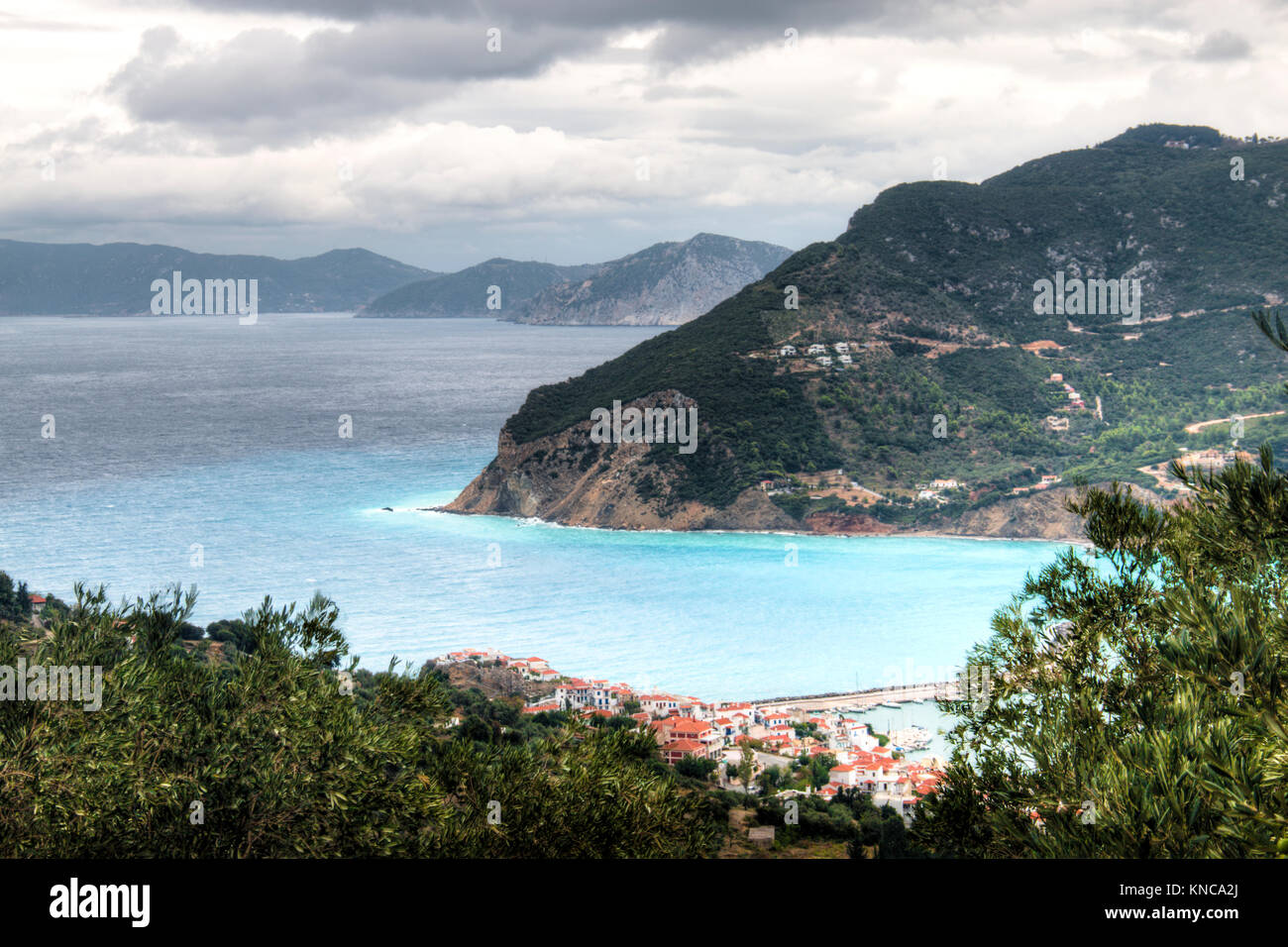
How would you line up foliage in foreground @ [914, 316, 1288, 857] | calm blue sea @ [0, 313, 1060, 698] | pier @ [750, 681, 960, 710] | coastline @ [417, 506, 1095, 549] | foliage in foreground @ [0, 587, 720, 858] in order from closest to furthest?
A: foliage in foreground @ [914, 316, 1288, 857] → foliage in foreground @ [0, 587, 720, 858] → pier @ [750, 681, 960, 710] → calm blue sea @ [0, 313, 1060, 698] → coastline @ [417, 506, 1095, 549]

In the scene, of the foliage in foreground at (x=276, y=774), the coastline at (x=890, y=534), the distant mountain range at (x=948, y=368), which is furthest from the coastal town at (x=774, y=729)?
the distant mountain range at (x=948, y=368)

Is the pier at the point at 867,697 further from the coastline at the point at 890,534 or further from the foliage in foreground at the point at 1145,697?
the foliage in foreground at the point at 1145,697

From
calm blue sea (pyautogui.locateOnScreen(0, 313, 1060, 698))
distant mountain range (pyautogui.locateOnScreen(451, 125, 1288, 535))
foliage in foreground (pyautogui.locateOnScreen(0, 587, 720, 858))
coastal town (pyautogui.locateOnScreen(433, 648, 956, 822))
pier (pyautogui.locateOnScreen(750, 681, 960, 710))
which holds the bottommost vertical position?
pier (pyautogui.locateOnScreen(750, 681, 960, 710))

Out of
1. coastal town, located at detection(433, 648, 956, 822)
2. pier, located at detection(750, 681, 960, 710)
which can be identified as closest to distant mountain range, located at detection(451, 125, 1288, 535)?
pier, located at detection(750, 681, 960, 710)

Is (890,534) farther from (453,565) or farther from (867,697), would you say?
(453,565)

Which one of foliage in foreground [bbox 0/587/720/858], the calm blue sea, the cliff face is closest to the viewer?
foliage in foreground [bbox 0/587/720/858]

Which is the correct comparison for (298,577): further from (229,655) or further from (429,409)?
(429,409)

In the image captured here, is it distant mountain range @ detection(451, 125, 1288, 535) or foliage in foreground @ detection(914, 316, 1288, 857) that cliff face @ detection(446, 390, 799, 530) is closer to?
distant mountain range @ detection(451, 125, 1288, 535)

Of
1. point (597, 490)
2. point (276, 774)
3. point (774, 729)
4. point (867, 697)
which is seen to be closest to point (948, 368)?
point (597, 490)
